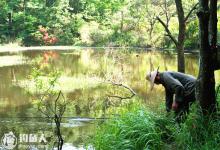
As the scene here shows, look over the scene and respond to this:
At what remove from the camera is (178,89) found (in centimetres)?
549

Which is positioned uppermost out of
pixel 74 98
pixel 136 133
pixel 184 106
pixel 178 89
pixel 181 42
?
pixel 181 42

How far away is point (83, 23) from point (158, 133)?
41936 millimetres

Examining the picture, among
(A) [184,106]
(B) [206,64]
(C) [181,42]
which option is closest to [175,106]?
(A) [184,106]

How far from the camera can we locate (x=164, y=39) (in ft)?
120

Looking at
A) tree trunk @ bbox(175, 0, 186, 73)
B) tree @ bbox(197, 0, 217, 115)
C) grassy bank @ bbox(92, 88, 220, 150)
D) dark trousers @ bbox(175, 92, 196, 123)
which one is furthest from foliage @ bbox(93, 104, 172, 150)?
tree trunk @ bbox(175, 0, 186, 73)

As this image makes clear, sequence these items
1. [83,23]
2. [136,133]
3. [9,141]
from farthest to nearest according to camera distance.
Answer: [83,23] → [9,141] → [136,133]

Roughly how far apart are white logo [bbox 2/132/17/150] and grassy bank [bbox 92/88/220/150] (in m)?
2.60

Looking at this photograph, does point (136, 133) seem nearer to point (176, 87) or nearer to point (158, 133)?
point (158, 133)

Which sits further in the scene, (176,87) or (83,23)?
(83,23)

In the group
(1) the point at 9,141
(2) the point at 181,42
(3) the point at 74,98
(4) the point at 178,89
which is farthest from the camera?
(3) the point at 74,98

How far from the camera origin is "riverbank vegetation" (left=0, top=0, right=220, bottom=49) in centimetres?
3753

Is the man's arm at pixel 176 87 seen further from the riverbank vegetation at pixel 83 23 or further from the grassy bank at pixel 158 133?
the riverbank vegetation at pixel 83 23

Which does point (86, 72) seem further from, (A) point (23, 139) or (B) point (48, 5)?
(B) point (48, 5)

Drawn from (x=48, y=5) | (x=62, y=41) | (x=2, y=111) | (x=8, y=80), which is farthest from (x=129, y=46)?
(x=2, y=111)
